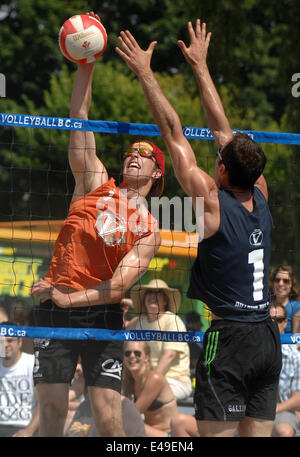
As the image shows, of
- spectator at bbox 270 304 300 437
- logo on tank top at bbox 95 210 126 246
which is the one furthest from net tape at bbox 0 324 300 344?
spectator at bbox 270 304 300 437

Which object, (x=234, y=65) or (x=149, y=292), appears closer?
(x=149, y=292)

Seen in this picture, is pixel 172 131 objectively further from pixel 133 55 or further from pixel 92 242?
pixel 92 242

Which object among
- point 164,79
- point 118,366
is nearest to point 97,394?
point 118,366

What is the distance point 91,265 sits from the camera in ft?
15.0

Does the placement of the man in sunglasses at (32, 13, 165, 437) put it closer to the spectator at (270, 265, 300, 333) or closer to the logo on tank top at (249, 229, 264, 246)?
the logo on tank top at (249, 229, 264, 246)

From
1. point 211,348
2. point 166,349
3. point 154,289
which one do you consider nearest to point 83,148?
point 211,348

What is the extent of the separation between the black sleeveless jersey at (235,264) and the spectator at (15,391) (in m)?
3.52

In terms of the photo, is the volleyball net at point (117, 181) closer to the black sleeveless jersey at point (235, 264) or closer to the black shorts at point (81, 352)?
the black shorts at point (81, 352)

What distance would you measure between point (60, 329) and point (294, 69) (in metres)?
7.14

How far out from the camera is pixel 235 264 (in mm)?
3627

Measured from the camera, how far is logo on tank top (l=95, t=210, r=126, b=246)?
4559 mm

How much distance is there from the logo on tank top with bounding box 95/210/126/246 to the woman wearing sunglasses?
245 centimetres
